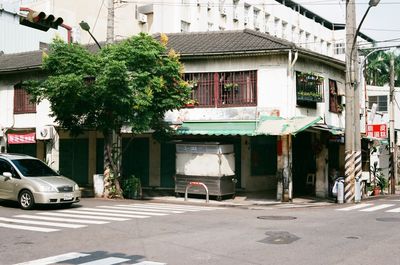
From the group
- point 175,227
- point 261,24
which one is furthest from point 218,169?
point 261,24

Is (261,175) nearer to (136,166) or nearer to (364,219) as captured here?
(136,166)

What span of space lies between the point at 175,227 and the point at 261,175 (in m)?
13.0

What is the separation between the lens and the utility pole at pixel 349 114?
2009 centimetres

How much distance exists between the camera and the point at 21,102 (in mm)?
27281

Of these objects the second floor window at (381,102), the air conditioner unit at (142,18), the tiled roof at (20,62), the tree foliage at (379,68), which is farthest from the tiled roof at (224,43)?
the tree foliage at (379,68)

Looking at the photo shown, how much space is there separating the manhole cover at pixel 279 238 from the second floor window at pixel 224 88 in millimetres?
10624

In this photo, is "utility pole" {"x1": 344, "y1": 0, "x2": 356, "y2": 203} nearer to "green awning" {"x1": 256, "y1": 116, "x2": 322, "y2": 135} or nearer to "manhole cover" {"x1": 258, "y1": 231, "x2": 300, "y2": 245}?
"green awning" {"x1": 256, "y1": 116, "x2": 322, "y2": 135}

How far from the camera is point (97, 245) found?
374 inches

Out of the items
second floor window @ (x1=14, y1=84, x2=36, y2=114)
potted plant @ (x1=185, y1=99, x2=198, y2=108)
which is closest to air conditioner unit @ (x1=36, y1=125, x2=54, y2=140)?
second floor window @ (x1=14, y1=84, x2=36, y2=114)

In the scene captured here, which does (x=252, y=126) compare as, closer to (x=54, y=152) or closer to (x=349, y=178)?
(x=349, y=178)

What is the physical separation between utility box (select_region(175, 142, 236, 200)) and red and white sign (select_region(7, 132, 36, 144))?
956 cm

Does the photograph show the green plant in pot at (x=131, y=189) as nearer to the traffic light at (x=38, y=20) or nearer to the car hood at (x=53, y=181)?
the car hood at (x=53, y=181)

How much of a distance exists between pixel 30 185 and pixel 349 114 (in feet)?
41.3

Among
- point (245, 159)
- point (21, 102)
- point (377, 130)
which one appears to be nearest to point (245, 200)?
point (245, 159)
